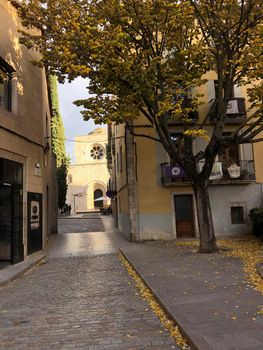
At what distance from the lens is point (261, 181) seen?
19.9 meters

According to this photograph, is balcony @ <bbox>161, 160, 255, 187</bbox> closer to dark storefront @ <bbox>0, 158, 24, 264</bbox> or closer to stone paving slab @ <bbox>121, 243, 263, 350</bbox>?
stone paving slab @ <bbox>121, 243, 263, 350</bbox>

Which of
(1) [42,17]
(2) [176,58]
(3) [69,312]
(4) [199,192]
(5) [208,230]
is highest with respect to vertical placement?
(1) [42,17]

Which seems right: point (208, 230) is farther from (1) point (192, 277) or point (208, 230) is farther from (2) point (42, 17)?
(2) point (42, 17)

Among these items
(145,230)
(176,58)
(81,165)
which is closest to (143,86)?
(176,58)

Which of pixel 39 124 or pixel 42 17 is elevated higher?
pixel 42 17

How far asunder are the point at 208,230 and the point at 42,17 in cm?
883

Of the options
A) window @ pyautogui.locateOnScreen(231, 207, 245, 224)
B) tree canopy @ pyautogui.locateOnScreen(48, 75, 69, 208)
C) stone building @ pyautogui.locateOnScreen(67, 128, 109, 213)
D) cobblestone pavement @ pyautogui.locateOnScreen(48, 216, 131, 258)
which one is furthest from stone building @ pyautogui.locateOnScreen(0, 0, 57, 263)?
stone building @ pyautogui.locateOnScreen(67, 128, 109, 213)

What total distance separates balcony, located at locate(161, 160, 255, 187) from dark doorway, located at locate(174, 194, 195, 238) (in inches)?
35.7

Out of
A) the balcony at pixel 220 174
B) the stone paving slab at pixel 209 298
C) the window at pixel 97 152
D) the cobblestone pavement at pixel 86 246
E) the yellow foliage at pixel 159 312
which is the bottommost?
the yellow foliage at pixel 159 312

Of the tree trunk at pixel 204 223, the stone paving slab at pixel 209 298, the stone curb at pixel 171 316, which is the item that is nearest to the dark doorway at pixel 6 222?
the stone paving slab at pixel 209 298

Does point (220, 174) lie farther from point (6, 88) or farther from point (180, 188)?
point (6, 88)

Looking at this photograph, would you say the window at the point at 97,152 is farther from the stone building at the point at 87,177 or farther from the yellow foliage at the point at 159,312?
the yellow foliage at the point at 159,312

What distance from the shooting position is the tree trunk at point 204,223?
13.3 m

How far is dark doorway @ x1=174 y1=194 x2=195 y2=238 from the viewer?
19.4 m
